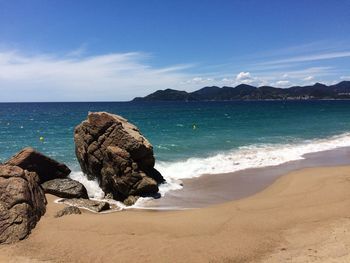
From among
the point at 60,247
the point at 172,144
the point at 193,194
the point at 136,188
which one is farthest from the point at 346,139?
the point at 60,247

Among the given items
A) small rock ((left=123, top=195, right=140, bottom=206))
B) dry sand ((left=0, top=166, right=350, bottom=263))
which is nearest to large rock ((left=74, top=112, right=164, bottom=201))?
small rock ((left=123, top=195, right=140, bottom=206))

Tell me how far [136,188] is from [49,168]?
15.3 ft

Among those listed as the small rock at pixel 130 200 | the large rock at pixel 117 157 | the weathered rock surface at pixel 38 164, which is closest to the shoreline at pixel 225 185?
the small rock at pixel 130 200

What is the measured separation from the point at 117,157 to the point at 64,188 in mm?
2812

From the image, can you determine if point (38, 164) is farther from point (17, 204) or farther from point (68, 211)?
point (17, 204)

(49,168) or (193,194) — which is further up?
(49,168)

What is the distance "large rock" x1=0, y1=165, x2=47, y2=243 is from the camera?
10828mm

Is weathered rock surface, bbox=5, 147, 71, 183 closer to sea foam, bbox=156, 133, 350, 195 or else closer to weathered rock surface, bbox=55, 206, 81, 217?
weathered rock surface, bbox=55, 206, 81, 217

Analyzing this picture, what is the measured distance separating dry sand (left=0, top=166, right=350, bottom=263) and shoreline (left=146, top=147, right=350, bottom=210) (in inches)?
55.6

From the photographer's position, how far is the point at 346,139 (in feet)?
118

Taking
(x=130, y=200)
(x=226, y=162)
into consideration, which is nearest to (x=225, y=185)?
(x=130, y=200)

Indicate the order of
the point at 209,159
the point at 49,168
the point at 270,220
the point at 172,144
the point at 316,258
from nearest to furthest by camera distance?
the point at 316,258 → the point at 270,220 → the point at 49,168 → the point at 209,159 → the point at 172,144

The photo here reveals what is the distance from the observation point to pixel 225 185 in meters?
18.6

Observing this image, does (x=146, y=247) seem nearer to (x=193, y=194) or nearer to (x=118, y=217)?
(x=118, y=217)
